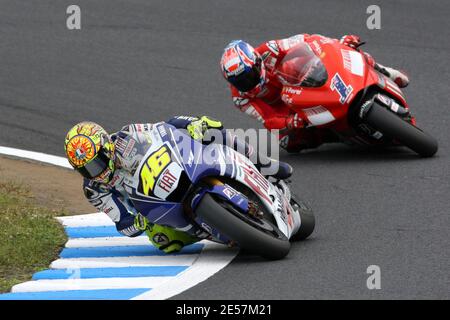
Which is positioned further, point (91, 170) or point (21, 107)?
point (21, 107)

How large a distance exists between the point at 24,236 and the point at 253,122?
487cm

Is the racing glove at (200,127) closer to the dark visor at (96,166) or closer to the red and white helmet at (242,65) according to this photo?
the dark visor at (96,166)

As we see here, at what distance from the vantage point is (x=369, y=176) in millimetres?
12320

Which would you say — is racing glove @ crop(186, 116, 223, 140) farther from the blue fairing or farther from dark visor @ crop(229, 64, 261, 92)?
dark visor @ crop(229, 64, 261, 92)

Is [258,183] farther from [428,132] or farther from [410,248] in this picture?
[428,132]

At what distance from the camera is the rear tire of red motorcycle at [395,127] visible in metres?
12.5

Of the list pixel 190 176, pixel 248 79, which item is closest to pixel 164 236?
pixel 190 176

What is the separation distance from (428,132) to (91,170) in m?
5.39

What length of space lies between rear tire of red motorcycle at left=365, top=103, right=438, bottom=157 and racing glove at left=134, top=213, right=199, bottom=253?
3.14 m

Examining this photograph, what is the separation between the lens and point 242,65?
488 inches

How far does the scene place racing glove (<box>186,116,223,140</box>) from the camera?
9867 mm
